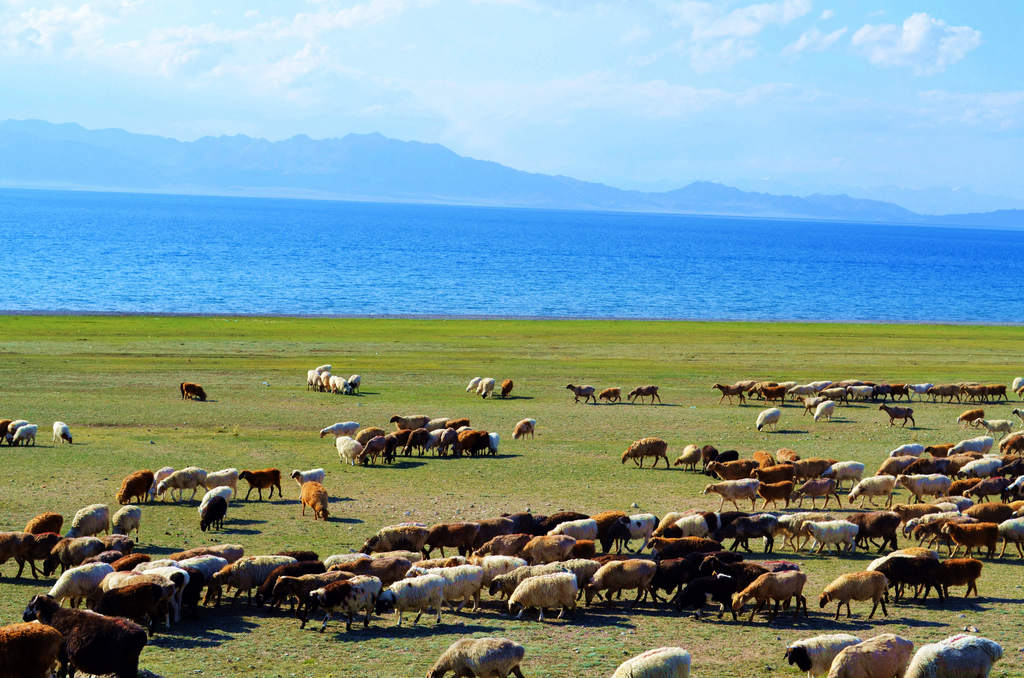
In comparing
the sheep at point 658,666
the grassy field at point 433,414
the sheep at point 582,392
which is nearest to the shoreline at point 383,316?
the grassy field at point 433,414

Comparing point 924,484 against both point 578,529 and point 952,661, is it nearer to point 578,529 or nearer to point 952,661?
point 578,529

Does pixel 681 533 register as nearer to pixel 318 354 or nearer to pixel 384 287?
pixel 318 354

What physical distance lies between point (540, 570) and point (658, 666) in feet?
14.6

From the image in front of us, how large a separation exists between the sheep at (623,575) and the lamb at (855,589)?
8.48ft

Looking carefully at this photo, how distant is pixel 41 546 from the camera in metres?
16.4

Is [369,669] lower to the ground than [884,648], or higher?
lower

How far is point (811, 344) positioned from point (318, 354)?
28.9 m

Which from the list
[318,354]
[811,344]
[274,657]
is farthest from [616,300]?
[274,657]

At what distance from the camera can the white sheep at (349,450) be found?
1035 inches

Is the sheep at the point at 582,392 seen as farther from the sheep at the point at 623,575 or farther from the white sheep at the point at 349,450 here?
the sheep at the point at 623,575

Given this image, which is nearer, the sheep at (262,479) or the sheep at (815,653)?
the sheep at (815,653)

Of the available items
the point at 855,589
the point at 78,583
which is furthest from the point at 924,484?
the point at 78,583

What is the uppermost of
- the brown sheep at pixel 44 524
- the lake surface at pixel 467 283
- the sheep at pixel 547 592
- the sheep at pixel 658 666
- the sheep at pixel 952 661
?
the lake surface at pixel 467 283

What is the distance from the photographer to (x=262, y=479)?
22500 millimetres
